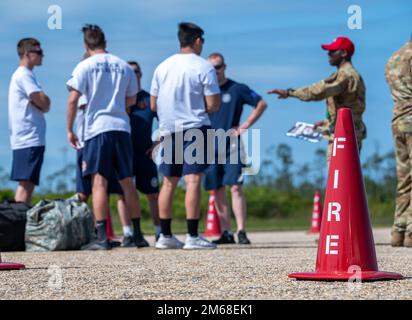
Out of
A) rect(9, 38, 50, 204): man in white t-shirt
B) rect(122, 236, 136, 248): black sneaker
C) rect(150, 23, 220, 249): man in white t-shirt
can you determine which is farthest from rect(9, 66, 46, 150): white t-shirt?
rect(150, 23, 220, 249): man in white t-shirt

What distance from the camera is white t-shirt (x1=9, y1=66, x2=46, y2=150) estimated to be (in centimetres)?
1170

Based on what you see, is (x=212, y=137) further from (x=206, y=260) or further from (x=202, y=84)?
(x=206, y=260)

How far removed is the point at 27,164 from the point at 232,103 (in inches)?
103

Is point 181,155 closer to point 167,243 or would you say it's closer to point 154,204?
point 167,243

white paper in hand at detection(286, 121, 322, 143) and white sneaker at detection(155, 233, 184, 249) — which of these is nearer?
white sneaker at detection(155, 233, 184, 249)

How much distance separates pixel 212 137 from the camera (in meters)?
11.1

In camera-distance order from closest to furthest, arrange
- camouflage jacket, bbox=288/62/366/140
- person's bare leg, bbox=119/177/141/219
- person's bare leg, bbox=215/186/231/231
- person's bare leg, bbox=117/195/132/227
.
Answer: person's bare leg, bbox=119/177/141/219, camouflage jacket, bbox=288/62/366/140, person's bare leg, bbox=117/195/132/227, person's bare leg, bbox=215/186/231/231

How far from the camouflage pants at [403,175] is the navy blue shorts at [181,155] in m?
2.03

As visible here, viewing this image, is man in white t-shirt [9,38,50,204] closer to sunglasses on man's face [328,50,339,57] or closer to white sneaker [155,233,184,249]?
white sneaker [155,233,184,249]

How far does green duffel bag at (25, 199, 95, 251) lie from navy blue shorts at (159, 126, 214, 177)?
3.72 feet

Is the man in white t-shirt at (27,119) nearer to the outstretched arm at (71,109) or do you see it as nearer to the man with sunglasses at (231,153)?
the outstretched arm at (71,109)

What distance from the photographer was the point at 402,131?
1103cm

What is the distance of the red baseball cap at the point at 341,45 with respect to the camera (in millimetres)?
11578
